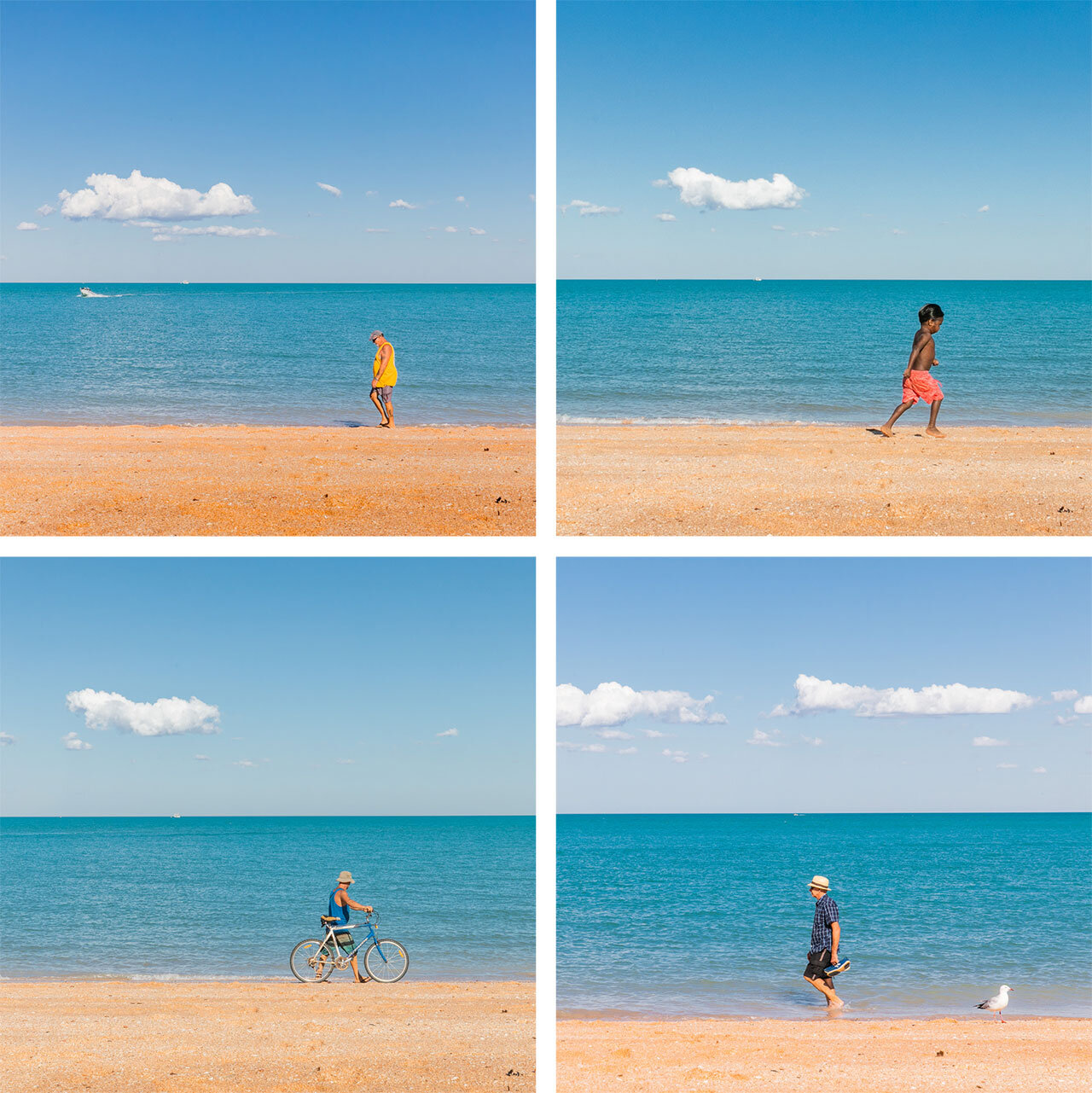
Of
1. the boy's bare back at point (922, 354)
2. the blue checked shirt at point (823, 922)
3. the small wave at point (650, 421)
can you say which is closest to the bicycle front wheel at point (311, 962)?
the blue checked shirt at point (823, 922)

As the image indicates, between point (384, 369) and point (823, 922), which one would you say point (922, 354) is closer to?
point (823, 922)

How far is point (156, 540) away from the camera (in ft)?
13.5

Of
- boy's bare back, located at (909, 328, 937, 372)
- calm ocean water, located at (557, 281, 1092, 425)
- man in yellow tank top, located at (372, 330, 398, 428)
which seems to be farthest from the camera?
calm ocean water, located at (557, 281, 1092, 425)

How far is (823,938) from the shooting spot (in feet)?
23.4

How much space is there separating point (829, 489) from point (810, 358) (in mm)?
24596

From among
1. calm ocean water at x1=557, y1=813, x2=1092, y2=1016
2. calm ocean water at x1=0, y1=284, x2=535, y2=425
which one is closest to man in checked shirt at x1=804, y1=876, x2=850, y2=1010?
calm ocean water at x1=557, y1=813, x2=1092, y2=1016

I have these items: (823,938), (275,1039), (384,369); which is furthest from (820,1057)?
(384,369)

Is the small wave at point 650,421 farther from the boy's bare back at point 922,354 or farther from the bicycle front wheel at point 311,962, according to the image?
the bicycle front wheel at point 311,962

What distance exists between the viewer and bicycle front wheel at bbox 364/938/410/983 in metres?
9.13

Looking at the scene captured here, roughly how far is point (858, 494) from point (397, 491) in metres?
2.83

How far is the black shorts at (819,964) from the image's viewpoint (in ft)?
23.8

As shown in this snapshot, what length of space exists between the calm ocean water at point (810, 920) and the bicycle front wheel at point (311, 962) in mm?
2300

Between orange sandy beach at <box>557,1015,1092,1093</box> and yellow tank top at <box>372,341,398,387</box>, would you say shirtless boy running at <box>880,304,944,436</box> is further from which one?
yellow tank top at <box>372,341,398,387</box>

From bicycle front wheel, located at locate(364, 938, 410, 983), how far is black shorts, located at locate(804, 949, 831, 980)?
11.1 ft
